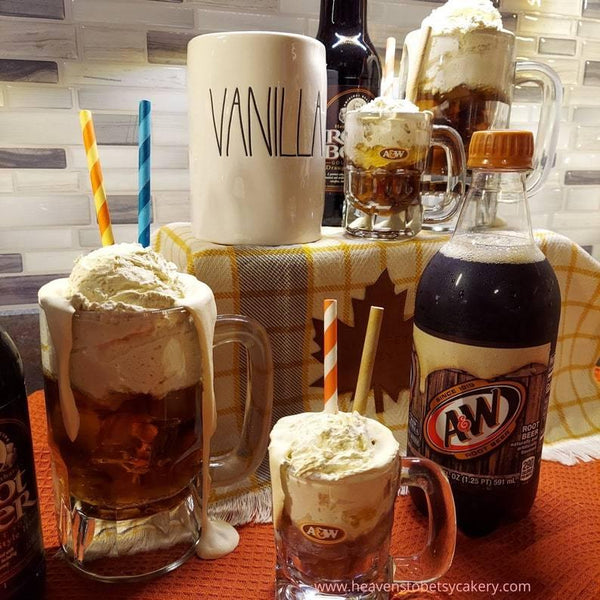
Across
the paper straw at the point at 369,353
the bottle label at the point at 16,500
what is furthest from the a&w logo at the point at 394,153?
Answer: the bottle label at the point at 16,500

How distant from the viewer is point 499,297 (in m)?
0.49

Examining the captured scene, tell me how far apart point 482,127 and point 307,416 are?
1.37ft

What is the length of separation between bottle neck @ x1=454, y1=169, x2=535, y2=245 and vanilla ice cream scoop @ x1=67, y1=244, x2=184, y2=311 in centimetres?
28

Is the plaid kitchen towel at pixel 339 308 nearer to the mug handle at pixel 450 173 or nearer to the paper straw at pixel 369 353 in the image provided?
the mug handle at pixel 450 173

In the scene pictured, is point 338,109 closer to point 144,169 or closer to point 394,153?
point 394,153

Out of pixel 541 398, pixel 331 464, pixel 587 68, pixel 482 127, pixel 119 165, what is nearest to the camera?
pixel 331 464

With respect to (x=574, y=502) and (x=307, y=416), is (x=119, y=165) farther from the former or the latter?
(x=574, y=502)

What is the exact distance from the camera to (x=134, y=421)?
453 millimetres

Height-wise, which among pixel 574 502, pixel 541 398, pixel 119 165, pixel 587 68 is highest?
pixel 587 68

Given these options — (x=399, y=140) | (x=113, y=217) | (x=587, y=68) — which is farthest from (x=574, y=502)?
(x=587, y=68)

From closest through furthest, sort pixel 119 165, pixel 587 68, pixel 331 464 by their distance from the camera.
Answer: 1. pixel 331 464
2. pixel 119 165
3. pixel 587 68

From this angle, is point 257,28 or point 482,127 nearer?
point 482,127

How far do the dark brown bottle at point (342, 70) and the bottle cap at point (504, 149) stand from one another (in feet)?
0.83

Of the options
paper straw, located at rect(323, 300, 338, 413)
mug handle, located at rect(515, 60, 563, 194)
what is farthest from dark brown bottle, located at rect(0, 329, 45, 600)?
mug handle, located at rect(515, 60, 563, 194)
